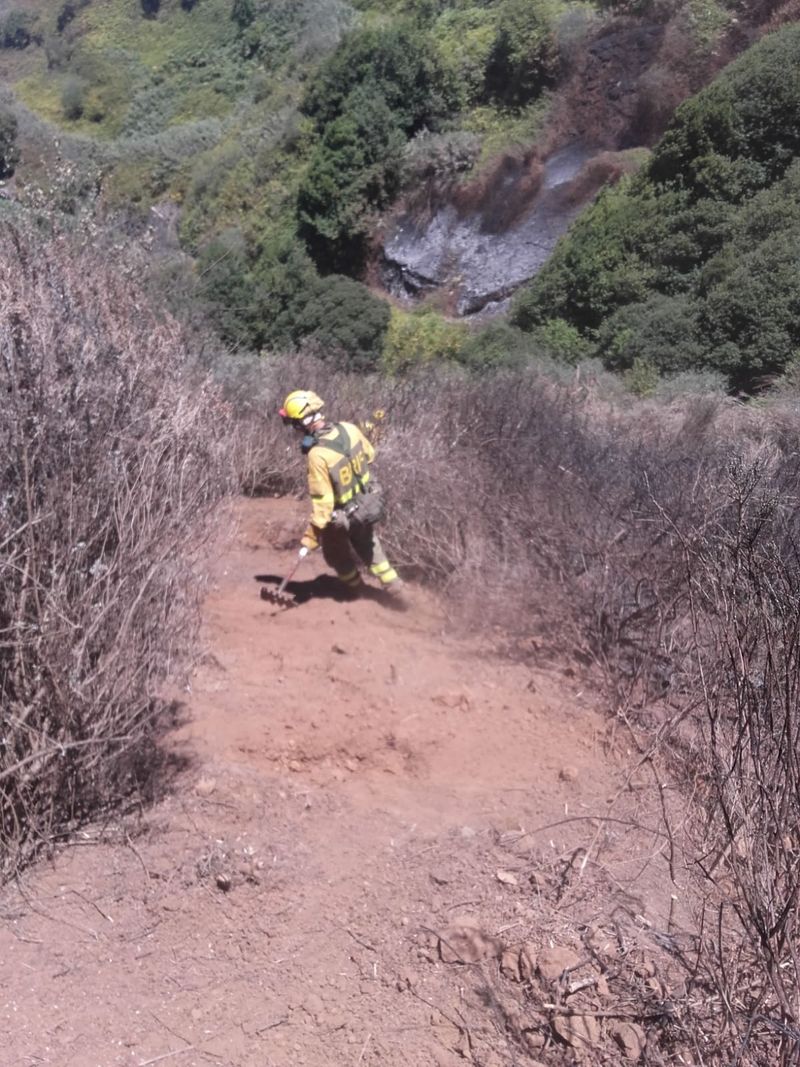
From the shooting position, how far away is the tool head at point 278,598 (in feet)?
23.5

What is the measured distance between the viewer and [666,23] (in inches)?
887

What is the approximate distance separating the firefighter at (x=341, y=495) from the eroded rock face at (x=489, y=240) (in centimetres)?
1469

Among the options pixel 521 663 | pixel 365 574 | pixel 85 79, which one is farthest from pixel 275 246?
pixel 85 79

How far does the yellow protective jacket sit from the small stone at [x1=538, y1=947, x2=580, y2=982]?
3.67 metres

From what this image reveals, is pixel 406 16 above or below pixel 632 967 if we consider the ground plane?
above

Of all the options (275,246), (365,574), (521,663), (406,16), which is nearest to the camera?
(521,663)

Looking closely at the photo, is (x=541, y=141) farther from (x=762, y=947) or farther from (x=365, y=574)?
(x=762, y=947)

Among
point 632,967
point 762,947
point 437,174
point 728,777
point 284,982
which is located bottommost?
point 284,982

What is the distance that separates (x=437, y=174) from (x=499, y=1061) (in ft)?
76.5

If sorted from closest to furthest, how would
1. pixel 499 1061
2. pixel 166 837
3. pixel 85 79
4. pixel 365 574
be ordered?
pixel 499 1061 → pixel 166 837 → pixel 365 574 → pixel 85 79

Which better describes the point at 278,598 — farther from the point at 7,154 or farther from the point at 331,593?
the point at 7,154

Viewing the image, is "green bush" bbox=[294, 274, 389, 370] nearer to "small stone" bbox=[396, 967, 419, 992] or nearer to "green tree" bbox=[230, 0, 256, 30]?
"small stone" bbox=[396, 967, 419, 992]

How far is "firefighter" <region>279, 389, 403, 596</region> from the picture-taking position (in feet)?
22.2

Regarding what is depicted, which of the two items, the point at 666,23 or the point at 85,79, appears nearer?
the point at 666,23
